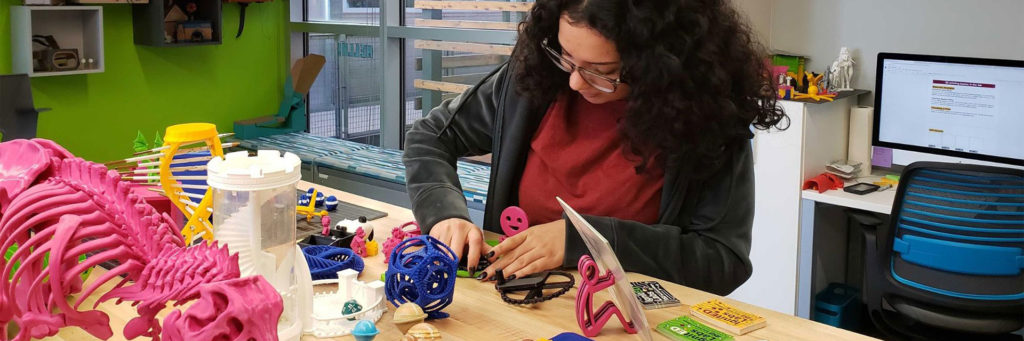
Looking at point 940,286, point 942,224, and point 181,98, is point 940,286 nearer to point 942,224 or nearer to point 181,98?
point 942,224

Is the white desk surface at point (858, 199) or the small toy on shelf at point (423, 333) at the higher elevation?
the small toy on shelf at point (423, 333)

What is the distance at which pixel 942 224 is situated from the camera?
293 cm

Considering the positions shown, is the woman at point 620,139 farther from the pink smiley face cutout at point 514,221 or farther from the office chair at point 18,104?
the office chair at point 18,104

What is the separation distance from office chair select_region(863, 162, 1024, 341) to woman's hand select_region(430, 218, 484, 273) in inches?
72.0

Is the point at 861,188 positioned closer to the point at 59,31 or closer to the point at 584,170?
the point at 584,170

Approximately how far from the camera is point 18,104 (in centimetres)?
272

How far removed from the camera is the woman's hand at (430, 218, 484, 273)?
1.57 meters

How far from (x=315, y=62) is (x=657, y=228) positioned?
3.64m

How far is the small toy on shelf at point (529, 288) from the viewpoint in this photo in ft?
4.75

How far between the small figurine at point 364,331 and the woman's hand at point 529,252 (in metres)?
0.31

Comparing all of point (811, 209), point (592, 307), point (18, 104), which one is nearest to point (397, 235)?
point (592, 307)

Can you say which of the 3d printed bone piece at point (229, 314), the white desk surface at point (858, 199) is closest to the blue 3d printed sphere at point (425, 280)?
the 3d printed bone piece at point (229, 314)

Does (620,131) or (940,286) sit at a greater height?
(620,131)

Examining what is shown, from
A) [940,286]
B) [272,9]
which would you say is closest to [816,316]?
[940,286]
